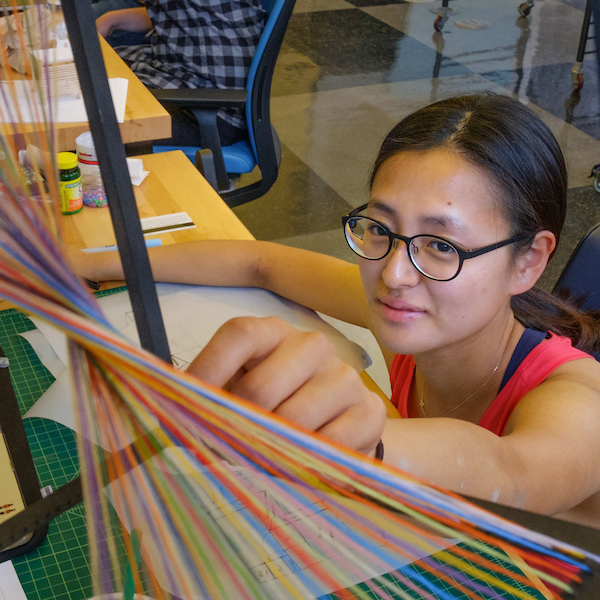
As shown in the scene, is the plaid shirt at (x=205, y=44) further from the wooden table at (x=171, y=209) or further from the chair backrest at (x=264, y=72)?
the wooden table at (x=171, y=209)

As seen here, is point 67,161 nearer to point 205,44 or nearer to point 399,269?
point 399,269

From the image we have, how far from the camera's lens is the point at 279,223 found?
278 cm

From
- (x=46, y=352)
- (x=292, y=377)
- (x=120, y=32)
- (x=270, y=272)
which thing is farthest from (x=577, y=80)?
(x=292, y=377)

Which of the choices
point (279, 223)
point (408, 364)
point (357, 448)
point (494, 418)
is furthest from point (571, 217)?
point (357, 448)

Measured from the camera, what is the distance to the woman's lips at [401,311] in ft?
2.83

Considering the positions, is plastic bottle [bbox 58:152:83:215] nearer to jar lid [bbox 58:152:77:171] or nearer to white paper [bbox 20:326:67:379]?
jar lid [bbox 58:152:77:171]

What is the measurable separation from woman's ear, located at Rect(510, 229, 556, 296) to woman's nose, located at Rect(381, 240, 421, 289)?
0.52 feet

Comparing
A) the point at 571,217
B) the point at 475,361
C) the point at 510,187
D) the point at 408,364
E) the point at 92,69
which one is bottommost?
the point at 571,217

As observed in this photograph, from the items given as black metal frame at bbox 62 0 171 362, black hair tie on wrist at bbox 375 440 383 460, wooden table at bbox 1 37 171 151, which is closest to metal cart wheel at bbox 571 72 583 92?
wooden table at bbox 1 37 171 151

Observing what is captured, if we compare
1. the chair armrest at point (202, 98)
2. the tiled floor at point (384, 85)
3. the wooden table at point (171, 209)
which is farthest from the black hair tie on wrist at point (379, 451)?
the tiled floor at point (384, 85)

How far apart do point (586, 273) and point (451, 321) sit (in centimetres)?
33

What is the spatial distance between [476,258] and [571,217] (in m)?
2.25

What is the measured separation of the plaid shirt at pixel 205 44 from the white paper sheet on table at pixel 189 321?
902 millimetres

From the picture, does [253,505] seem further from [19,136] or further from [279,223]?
[279,223]
